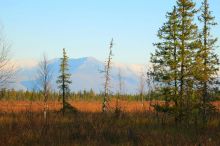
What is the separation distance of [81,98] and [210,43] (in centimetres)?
9869

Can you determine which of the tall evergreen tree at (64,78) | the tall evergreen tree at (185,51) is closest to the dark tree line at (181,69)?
the tall evergreen tree at (185,51)

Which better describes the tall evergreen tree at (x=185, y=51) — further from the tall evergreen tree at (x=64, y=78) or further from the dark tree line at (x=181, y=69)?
the tall evergreen tree at (x=64, y=78)

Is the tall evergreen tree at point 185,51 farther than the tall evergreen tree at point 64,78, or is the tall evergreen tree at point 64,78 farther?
the tall evergreen tree at point 64,78

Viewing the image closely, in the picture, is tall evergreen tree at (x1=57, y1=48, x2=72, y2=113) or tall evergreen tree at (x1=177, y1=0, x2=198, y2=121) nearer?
tall evergreen tree at (x1=177, y1=0, x2=198, y2=121)

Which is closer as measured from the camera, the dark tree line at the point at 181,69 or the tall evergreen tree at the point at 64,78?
the dark tree line at the point at 181,69

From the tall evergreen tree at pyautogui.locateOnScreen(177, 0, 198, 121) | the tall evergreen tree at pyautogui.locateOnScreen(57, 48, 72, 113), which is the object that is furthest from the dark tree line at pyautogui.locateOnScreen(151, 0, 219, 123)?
the tall evergreen tree at pyautogui.locateOnScreen(57, 48, 72, 113)

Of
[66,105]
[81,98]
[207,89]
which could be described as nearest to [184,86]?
[207,89]

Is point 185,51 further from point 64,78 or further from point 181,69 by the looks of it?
point 64,78

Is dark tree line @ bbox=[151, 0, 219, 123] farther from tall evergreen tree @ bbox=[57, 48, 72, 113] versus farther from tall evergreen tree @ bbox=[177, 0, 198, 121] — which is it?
tall evergreen tree @ bbox=[57, 48, 72, 113]

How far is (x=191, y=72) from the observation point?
2141 cm

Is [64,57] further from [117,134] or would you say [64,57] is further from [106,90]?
[117,134]

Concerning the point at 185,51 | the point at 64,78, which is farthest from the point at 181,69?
the point at 64,78

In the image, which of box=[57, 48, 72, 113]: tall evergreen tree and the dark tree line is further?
box=[57, 48, 72, 113]: tall evergreen tree

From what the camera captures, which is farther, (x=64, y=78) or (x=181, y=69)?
(x=64, y=78)
